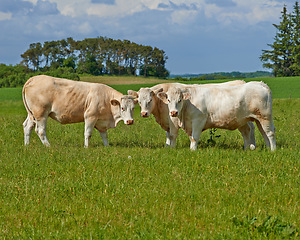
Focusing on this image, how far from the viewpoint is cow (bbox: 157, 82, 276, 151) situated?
9977mm

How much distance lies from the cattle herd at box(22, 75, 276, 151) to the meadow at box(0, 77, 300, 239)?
94 cm

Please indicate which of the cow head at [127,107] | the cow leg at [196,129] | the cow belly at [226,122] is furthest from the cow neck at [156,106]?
the cow belly at [226,122]

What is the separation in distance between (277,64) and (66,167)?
241 ft

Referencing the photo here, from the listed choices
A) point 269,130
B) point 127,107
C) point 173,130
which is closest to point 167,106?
point 173,130

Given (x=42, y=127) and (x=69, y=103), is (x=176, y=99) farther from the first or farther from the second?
(x=42, y=127)

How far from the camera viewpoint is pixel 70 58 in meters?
81.9

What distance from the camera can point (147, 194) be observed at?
22.2 feet

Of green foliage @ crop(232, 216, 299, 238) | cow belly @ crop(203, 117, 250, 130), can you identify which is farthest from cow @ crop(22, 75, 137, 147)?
green foliage @ crop(232, 216, 299, 238)

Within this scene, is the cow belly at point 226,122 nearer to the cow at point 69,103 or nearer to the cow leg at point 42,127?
the cow at point 69,103

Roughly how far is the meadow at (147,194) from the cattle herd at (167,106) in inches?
36.9

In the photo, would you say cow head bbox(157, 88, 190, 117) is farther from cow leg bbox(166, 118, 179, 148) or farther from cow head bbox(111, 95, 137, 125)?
cow head bbox(111, 95, 137, 125)

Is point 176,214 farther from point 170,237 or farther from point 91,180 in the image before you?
point 91,180

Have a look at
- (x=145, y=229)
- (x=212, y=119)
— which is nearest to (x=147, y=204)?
(x=145, y=229)

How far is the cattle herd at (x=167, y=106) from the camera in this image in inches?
395
